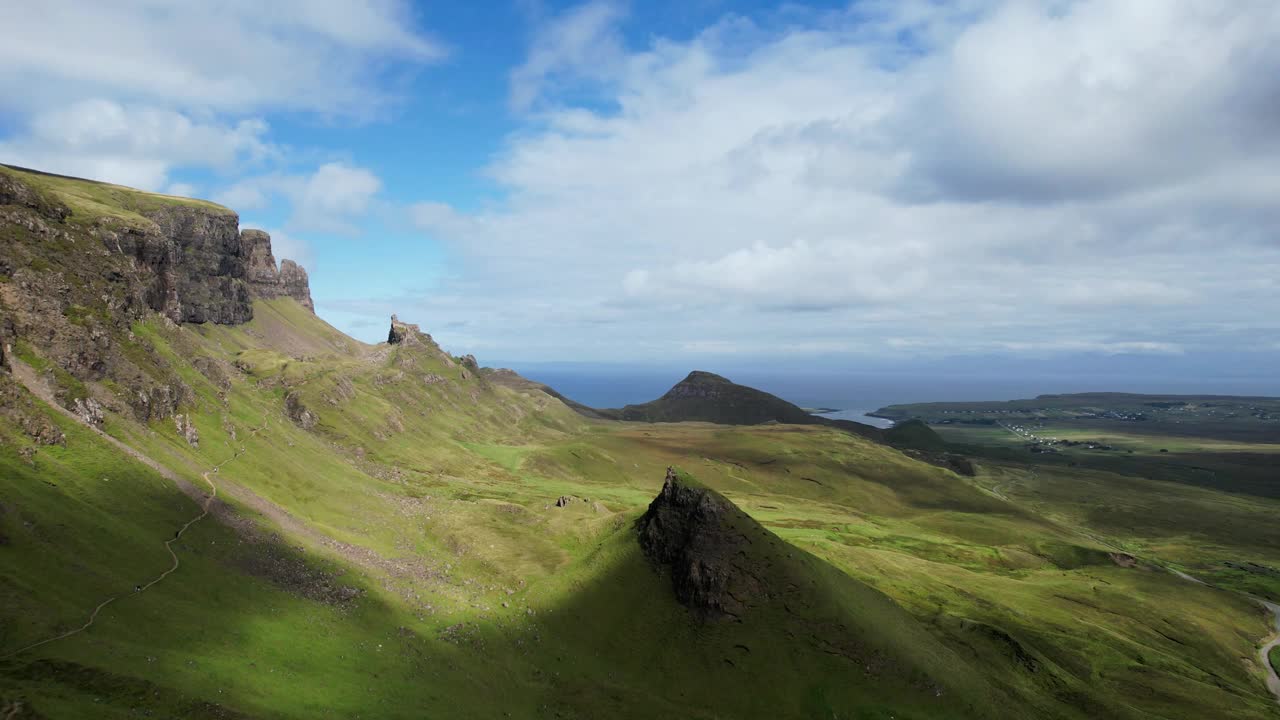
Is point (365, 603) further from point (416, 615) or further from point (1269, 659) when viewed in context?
point (1269, 659)

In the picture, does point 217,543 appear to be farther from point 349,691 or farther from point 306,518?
point 349,691

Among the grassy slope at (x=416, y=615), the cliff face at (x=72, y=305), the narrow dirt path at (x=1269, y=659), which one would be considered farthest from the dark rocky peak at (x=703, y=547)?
the narrow dirt path at (x=1269, y=659)

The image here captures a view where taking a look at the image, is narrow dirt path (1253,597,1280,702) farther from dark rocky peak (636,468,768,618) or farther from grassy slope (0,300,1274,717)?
dark rocky peak (636,468,768,618)

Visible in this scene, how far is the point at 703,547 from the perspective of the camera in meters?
108

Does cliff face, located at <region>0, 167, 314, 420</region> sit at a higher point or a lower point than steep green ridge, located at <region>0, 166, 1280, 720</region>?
higher

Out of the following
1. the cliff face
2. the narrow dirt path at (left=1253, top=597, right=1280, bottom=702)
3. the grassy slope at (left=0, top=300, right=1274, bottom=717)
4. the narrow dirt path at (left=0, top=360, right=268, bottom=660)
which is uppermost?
the cliff face

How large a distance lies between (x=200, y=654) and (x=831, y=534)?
177118 mm

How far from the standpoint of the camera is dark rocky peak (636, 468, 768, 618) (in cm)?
10338

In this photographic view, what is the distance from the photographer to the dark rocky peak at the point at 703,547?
103 m

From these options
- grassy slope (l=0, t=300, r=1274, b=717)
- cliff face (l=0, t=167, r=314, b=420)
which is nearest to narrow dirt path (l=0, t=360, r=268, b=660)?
grassy slope (l=0, t=300, r=1274, b=717)

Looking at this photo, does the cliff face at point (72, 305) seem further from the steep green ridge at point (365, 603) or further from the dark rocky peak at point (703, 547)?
the dark rocky peak at point (703, 547)

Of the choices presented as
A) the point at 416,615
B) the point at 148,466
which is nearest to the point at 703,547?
the point at 416,615

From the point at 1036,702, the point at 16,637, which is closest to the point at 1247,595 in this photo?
the point at 1036,702

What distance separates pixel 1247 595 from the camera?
192125mm
